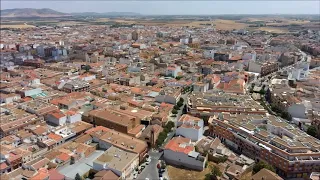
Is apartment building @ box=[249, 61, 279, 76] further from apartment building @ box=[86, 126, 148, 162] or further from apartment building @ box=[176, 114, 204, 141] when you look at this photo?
apartment building @ box=[86, 126, 148, 162]

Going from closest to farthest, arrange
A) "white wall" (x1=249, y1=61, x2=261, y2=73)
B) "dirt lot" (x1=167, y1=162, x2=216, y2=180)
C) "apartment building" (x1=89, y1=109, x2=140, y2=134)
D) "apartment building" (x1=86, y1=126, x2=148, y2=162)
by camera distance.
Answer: "dirt lot" (x1=167, y1=162, x2=216, y2=180) → "apartment building" (x1=86, y1=126, x2=148, y2=162) → "apartment building" (x1=89, y1=109, x2=140, y2=134) → "white wall" (x1=249, y1=61, x2=261, y2=73)

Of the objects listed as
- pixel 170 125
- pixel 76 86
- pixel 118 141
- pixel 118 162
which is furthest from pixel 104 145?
pixel 76 86

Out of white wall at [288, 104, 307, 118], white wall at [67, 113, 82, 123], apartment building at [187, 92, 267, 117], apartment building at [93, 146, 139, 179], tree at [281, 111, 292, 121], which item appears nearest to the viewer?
apartment building at [93, 146, 139, 179]

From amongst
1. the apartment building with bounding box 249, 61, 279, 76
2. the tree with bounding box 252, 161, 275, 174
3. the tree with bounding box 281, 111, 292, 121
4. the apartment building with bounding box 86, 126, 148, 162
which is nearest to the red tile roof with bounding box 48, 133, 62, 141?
the apartment building with bounding box 86, 126, 148, 162

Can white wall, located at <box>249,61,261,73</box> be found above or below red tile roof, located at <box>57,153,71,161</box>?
above

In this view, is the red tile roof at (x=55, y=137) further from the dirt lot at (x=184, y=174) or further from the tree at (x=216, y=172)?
the tree at (x=216, y=172)

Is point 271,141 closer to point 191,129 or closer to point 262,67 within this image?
point 191,129

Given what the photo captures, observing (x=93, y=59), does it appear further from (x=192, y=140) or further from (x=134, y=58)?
(x=192, y=140)
